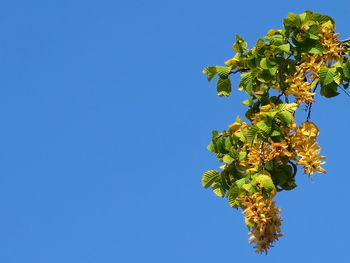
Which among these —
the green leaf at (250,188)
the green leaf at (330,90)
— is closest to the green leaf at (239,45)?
the green leaf at (330,90)

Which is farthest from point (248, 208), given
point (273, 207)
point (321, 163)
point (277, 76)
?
point (277, 76)

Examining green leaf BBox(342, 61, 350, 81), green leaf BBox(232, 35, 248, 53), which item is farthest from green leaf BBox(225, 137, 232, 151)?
green leaf BBox(342, 61, 350, 81)

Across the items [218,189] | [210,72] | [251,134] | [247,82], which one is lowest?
[218,189]

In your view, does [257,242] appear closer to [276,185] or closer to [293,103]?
[276,185]

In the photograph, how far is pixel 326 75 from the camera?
24.0 feet

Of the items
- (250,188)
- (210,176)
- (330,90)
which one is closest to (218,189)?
(210,176)

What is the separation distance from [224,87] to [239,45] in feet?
1.39

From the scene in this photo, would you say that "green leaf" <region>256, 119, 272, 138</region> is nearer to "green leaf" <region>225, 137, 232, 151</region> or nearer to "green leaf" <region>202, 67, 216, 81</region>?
"green leaf" <region>225, 137, 232, 151</region>

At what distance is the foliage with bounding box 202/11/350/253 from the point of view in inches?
263

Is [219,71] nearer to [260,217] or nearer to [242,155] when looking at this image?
[242,155]

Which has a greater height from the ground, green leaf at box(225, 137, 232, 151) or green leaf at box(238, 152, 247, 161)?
green leaf at box(225, 137, 232, 151)

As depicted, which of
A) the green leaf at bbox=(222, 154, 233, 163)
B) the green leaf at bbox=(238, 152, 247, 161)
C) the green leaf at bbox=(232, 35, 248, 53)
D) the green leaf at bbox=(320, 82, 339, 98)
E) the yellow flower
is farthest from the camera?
the green leaf at bbox=(232, 35, 248, 53)

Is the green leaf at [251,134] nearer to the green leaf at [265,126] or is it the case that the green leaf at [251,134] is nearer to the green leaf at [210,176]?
the green leaf at [265,126]

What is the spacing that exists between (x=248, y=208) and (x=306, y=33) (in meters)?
1.86
